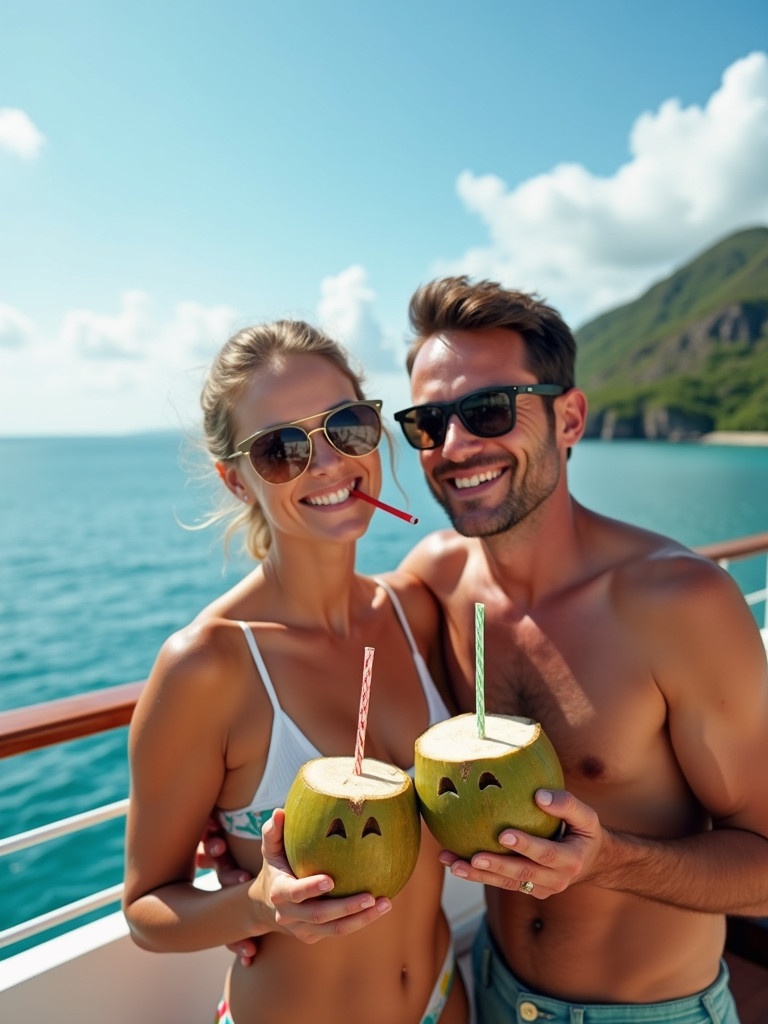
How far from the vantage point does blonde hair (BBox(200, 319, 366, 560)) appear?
1833 mm

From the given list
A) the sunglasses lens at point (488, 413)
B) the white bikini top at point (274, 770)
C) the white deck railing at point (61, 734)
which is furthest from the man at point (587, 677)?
the white deck railing at point (61, 734)

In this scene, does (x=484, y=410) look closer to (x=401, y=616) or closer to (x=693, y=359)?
(x=401, y=616)

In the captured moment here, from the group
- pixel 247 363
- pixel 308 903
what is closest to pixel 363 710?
pixel 308 903

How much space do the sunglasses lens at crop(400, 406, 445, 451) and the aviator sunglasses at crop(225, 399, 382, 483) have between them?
0.32m

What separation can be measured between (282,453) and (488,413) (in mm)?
630

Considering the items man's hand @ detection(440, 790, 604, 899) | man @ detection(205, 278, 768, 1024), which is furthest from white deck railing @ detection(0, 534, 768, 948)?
man's hand @ detection(440, 790, 604, 899)

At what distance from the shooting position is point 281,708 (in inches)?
63.4

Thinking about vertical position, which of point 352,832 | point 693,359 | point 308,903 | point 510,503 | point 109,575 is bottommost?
point 109,575

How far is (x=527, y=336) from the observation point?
213cm

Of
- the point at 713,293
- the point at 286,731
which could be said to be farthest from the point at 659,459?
the point at 286,731

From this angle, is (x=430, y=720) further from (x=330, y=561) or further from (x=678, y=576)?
(x=678, y=576)

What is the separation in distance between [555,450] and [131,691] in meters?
1.47

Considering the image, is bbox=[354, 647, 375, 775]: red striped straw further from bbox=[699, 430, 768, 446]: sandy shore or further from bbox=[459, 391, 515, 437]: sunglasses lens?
bbox=[699, 430, 768, 446]: sandy shore

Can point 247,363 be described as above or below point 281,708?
above
